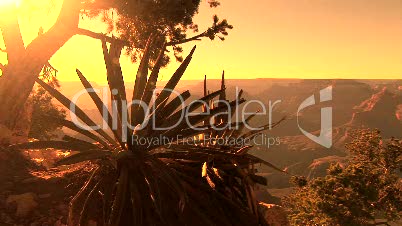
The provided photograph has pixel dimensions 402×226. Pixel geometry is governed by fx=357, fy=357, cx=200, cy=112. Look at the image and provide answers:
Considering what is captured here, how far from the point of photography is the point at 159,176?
11.4 feet

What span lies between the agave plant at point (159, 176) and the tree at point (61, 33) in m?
4.68

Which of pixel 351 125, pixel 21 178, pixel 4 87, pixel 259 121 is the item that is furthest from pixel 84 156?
pixel 351 125

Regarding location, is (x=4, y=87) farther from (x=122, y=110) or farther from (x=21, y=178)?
(x=122, y=110)

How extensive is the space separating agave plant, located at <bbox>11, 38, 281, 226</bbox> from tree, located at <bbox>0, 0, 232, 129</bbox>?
15.4ft

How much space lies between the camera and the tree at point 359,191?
2180 cm

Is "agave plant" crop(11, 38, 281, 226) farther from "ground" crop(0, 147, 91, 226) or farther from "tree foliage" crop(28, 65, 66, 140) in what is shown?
"tree foliage" crop(28, 65, 66, 140)

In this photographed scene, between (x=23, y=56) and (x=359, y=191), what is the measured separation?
20.2 meters

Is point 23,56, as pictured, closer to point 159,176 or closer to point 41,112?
point 159,176

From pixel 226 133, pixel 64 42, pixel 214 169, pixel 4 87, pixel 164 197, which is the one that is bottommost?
pixel 164 197

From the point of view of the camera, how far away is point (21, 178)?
189 inches

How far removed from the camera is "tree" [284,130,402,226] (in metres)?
21.8

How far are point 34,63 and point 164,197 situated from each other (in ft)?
23.1

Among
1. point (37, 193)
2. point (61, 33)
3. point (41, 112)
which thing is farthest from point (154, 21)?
point (41, 112)

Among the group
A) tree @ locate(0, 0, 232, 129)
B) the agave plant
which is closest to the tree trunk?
tree @ locate(0, 0, 232, 129)
